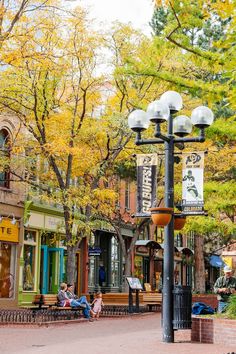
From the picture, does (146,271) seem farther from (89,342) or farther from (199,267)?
(89,342)

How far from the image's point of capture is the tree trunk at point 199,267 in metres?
33.1

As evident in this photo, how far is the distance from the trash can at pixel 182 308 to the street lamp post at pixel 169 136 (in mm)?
88

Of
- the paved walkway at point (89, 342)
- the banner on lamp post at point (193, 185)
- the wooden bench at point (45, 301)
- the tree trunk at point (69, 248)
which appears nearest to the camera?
the paved walkway at point (89, 342)

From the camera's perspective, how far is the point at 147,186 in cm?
1385

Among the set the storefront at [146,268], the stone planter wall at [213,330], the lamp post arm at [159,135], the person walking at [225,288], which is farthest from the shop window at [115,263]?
the lamp post arm at [159,135]

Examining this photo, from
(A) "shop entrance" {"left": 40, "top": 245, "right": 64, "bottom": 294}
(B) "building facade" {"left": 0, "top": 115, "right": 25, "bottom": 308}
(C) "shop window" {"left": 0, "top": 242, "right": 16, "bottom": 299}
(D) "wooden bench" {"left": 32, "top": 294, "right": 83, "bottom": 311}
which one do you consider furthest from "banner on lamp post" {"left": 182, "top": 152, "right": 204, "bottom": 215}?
(A) "shop entrance" {"left": 40, "top": 245, "right": 64, "bottom": 294}

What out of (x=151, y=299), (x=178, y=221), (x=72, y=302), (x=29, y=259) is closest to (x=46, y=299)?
(x=72, y=302)

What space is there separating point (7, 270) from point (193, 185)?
1701 cm

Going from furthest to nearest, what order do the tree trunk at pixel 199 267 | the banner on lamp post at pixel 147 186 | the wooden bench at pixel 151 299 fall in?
1. the tree trunk at pixel 199 267
2. the wooden bench at pixel 151 299
3. the banner on lamp post at pixel 147 186

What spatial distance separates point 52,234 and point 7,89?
12616mm

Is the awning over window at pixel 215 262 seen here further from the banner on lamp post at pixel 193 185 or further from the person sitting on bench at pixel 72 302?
the banner on lamp post at pixel 193 185

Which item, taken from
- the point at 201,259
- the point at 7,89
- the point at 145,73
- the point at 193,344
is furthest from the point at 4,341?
the point at 201,259

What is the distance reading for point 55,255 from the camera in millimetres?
32750

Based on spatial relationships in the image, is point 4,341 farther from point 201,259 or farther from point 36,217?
point 201,259
